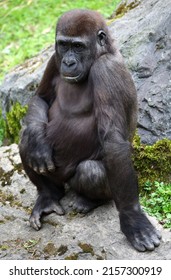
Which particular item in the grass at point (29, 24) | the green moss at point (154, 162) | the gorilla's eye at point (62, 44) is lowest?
the grass at point (29, 24)

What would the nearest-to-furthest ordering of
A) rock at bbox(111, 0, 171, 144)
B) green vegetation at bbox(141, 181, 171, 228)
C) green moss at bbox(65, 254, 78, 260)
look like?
green moss at bbox(65, 254, 78, 260) → green vegetation at bbox(141, 181, 171, 228) → rock at bbox(111, 0, 171, 144)

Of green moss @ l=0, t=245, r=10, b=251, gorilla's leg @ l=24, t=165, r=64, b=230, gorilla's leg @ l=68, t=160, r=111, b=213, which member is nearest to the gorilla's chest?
gorilla's leg @ l=68, t=160, r=111, b=213

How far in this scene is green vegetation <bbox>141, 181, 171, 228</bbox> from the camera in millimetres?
5174

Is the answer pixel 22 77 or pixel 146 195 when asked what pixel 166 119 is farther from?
pixel 22 77

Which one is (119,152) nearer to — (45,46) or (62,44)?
(62,44)

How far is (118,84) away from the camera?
4.70 metres

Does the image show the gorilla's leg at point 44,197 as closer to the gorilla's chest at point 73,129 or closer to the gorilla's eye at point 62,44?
the gorilla's chest at point 73,129

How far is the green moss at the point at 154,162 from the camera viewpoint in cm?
572

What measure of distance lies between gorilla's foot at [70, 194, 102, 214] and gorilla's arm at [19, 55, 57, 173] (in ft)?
1.16

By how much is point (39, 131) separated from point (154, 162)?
4.13 ft

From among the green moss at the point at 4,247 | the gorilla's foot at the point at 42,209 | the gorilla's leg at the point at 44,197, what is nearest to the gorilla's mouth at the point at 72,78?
the gorilla's leg at the point at 44,197

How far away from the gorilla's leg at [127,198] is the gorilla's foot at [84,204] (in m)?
0.38

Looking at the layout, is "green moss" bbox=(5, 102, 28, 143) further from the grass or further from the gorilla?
the grass
